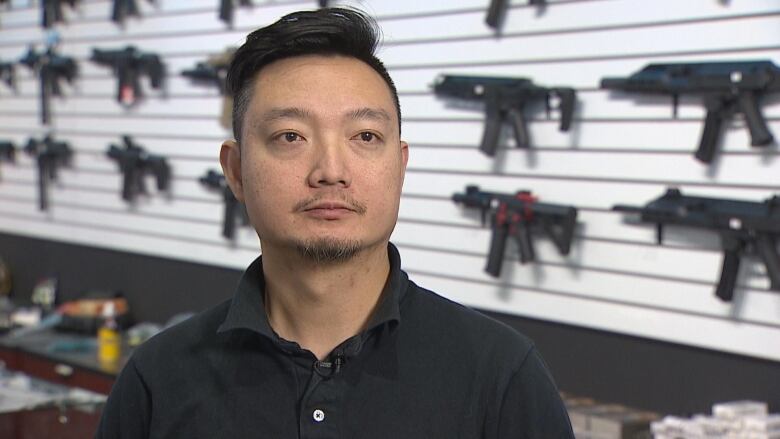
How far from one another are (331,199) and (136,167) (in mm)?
4864

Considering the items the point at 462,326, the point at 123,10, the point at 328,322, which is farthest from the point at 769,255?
the point at 123,10

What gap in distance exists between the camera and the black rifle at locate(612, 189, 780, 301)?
352cm

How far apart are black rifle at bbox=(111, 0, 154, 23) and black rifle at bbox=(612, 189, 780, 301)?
3395 mm

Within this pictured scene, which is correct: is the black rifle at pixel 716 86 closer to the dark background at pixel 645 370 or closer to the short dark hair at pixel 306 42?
the dark background at pixel 645 370

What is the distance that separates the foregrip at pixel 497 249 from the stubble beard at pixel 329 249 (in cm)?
275

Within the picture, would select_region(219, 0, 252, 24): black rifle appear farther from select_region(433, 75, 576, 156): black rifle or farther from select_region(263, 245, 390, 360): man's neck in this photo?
select_region(263, 245, 390, 360): man's neck

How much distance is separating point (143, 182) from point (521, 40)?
2.67 metres

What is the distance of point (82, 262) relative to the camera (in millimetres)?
6719

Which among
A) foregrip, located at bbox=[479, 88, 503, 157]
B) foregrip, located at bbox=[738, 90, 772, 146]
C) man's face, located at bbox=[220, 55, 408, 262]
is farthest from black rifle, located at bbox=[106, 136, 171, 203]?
man's face, located at bbox=[220, 55, 408, 262]

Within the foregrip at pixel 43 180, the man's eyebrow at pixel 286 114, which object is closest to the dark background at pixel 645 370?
the foregrip at pixel 43 180

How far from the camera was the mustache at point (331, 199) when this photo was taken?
59.9 inches

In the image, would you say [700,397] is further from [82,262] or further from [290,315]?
[82,262]

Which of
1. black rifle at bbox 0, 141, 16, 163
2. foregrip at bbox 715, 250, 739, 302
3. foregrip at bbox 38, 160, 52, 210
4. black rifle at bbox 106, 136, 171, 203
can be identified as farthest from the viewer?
black rifle at bbox 0, 141, 16, 163

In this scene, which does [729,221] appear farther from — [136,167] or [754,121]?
[136,167]
